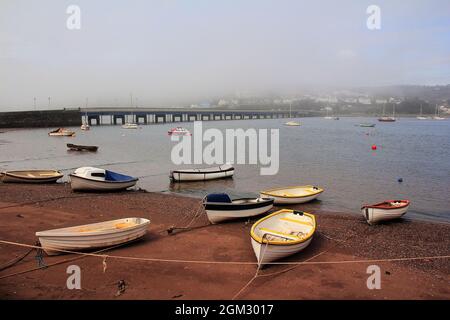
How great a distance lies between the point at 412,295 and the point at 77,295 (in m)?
10.1

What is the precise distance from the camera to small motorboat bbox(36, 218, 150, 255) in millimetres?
13305

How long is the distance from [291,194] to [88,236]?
15.2 meters

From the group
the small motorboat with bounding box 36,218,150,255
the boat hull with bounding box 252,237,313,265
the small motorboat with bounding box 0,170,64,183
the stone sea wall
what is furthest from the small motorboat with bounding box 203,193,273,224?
the stone sea wall

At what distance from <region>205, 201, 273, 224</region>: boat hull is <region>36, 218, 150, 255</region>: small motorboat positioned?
365 centimetres

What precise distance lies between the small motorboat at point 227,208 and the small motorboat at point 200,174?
46.3ft

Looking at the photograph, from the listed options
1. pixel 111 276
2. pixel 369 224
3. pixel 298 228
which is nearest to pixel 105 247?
pixel 111 276

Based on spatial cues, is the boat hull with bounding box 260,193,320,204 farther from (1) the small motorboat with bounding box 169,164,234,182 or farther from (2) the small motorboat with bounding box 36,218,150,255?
(1) the small motorboat with bounding box 169,164,234,182

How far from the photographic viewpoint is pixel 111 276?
11.9 m

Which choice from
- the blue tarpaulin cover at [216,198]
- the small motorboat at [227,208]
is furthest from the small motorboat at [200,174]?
the blue tarpaulin cover at [216,198]

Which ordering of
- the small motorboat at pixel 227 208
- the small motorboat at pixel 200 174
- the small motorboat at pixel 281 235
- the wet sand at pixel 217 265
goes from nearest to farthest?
the wet sand at pixel 217 265 → the small motorboat at pixel 281 235 → the small motorboat at pixel 227 208 → the small motorboat at pixel 200 174

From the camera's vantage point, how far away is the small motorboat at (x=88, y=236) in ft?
43.7

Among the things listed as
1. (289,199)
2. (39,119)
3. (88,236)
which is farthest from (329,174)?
(39,119)

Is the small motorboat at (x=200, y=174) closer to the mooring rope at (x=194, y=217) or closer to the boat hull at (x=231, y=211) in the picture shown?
the mooring rope at (x=194, y=217)

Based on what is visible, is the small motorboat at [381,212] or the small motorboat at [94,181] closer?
the small motorboat at [381,212]
